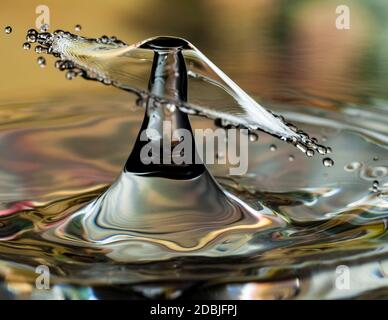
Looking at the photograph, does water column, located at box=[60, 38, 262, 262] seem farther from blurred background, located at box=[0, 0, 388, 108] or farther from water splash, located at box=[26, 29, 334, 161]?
blurred background, located at box=[0, 0, 388, 108]

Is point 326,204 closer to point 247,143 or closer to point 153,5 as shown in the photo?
point 247,143

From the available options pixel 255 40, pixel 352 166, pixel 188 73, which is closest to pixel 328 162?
pixel 352 166

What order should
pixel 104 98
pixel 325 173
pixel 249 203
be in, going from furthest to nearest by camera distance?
pixel 104 98
pixel 325 173
pixel 249 203

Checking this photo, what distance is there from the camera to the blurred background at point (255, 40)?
1023mm

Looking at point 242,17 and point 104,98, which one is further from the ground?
point 242,17

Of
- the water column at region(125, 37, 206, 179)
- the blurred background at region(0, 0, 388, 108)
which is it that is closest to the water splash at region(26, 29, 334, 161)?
the water column at region(125, 37, 206, 179)

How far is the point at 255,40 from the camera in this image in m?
1.17

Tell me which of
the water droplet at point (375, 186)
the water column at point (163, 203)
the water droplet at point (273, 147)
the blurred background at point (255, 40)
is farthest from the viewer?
the blurred background at point (255, 40)

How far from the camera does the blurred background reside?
3.36ft

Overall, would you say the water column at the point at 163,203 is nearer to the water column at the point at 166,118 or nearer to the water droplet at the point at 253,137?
the water column at the point at 166,118

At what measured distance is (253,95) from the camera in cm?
100

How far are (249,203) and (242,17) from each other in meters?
0.64

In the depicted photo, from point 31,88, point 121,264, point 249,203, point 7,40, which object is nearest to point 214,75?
point 249,203

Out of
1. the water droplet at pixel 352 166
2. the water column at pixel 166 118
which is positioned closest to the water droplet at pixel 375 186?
the water droplet at pixel 352 166
